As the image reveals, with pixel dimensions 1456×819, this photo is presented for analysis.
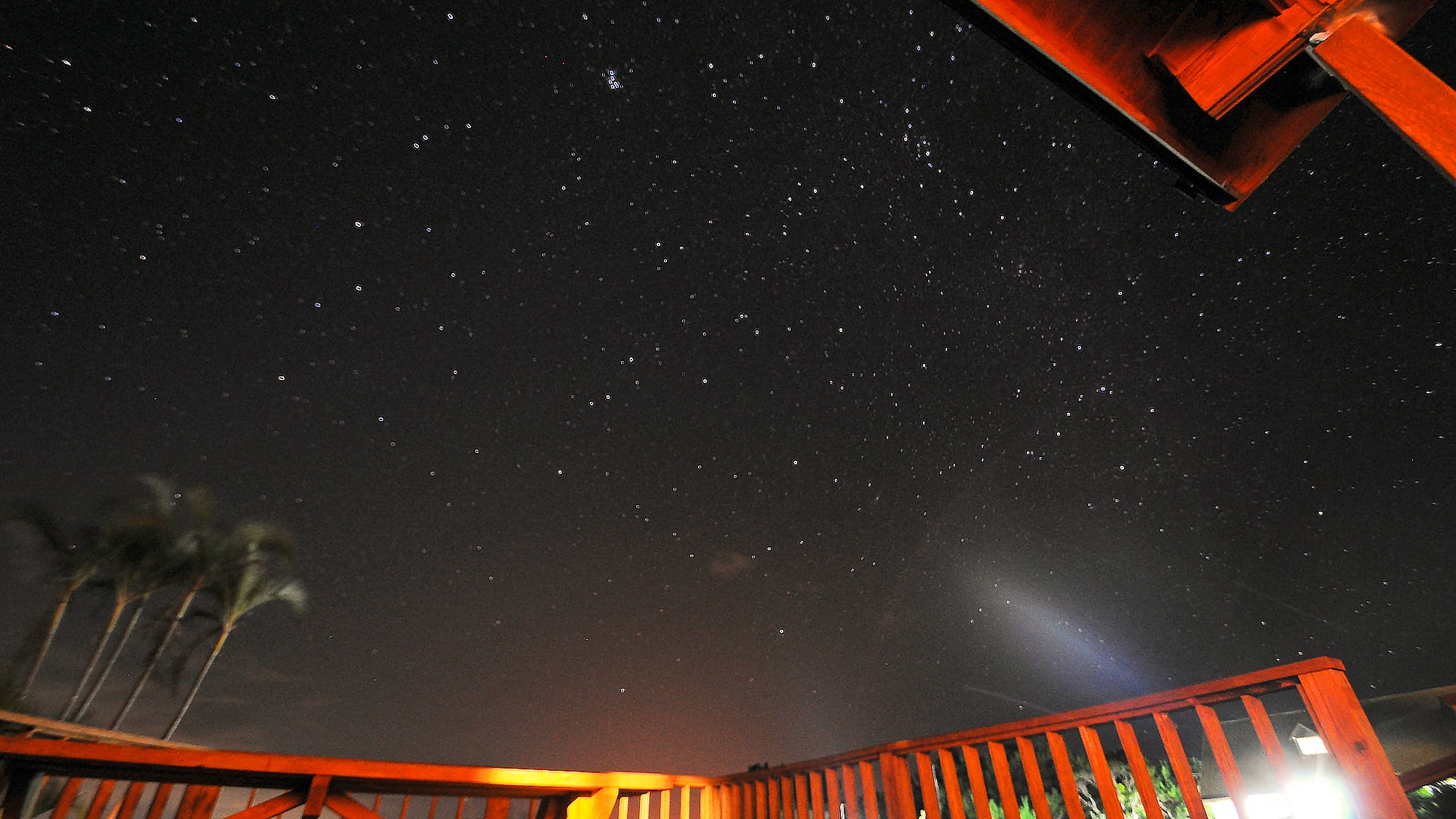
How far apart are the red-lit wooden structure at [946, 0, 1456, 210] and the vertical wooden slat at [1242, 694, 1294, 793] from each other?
1452 millimetres

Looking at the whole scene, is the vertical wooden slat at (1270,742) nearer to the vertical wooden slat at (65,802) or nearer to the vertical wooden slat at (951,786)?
the vertical wooden slat at (951,786)

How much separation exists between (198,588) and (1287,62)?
1625 cm

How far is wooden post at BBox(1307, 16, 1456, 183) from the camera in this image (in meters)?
0.95

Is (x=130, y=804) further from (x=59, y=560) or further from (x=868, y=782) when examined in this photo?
(x=59, y=560)

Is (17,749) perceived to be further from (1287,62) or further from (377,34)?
(377,34)

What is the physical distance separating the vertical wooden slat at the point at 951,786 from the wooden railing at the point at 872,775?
0.04ft

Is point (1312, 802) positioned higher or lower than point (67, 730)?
lower

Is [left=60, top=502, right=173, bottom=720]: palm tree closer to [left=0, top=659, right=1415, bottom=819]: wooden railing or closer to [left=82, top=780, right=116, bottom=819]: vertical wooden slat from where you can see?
[left=0, top=659, right=1415, bottom=819]: wooden railing

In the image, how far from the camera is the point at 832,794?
3061 mm

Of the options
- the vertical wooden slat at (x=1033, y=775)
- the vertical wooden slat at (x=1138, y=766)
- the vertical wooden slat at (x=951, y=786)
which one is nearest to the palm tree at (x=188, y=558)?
the vertical wooden slat at (x=951, y=786)

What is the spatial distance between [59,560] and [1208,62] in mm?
15234

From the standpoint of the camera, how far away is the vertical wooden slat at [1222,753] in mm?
1541

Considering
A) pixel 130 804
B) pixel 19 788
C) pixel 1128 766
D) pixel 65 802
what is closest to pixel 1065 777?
pixel 1128 766

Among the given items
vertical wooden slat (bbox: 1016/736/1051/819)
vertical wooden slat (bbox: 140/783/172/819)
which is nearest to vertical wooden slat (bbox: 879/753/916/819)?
vertical wooden slat (bbox: 1016/736/1051/819)
